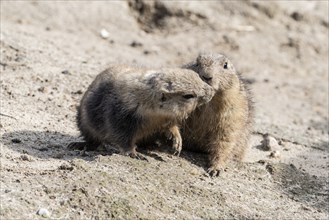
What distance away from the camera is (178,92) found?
6.70 m

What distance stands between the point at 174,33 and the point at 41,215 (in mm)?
8015

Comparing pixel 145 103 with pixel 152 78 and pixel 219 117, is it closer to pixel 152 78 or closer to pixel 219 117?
pixel 152 78

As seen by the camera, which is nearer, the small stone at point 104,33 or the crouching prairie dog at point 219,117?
the crouching prairie dog at point 219,117

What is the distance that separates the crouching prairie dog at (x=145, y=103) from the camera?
672cm

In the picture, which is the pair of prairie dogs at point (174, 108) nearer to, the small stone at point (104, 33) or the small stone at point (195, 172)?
the small stone at point (195, 172)

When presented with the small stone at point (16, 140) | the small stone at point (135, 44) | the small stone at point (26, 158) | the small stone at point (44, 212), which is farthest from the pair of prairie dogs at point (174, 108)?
the small stone at point (135, 44)

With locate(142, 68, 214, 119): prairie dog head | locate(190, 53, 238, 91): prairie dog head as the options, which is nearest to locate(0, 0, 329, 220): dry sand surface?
locate(142, 68, 214, 119): prairie dog head

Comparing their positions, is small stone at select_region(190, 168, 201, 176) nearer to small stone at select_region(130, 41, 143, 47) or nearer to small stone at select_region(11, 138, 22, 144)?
small stone at select_region(11, 138, 22, 144)

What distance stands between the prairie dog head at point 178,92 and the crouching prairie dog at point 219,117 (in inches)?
15.9

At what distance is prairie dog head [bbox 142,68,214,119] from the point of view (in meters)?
6.68

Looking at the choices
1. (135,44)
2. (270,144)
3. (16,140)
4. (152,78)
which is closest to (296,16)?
(135,44)

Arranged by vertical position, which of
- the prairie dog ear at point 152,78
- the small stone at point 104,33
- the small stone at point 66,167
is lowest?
the small stone at point 104,33

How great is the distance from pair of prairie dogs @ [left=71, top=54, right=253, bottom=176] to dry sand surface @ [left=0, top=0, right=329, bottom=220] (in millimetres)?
205

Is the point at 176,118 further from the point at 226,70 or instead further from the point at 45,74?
the point at 45,74
